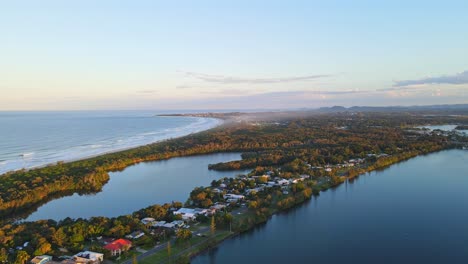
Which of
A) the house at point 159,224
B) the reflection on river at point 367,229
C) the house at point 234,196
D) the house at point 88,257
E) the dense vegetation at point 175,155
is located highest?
the dense vegetation at point 175,155

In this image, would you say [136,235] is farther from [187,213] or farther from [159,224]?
[187,213]

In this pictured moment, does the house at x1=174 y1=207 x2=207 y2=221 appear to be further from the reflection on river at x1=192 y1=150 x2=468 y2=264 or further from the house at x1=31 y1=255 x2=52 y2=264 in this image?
the house at x1=31 y1=255 x2=52 y2=264

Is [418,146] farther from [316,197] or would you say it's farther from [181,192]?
[181,192]

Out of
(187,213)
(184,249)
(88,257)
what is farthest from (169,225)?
(88,257)

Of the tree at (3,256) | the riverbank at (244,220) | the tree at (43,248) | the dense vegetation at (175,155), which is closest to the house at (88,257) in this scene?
the tree at (43,248)

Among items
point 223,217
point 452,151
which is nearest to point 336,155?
point 452,151

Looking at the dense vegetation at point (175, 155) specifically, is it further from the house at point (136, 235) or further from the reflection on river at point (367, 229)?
the house at point (136, 235)
